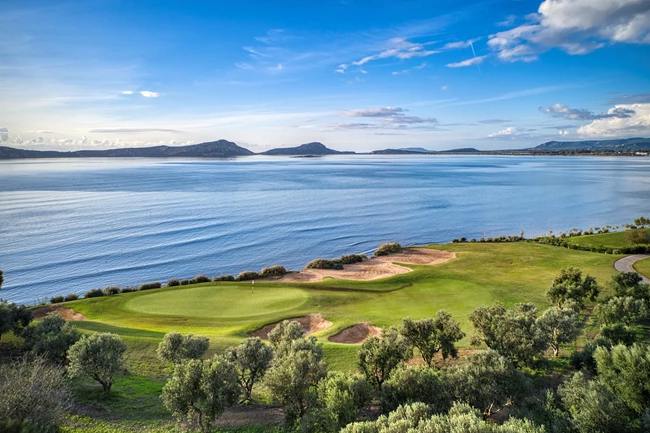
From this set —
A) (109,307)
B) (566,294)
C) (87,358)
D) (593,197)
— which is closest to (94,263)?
(109,307)

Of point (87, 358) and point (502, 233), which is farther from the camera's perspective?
point (502, 233)

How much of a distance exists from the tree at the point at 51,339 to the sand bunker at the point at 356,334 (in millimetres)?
18867

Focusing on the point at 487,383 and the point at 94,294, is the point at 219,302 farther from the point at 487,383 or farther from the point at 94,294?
the point at 487,383

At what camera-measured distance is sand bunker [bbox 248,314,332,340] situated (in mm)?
31656

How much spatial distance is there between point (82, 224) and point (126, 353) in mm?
71172

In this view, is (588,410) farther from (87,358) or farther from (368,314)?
(87,358)

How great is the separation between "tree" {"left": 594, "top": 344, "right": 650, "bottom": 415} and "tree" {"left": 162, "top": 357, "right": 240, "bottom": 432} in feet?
58.5

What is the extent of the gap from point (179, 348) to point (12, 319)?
605 inches

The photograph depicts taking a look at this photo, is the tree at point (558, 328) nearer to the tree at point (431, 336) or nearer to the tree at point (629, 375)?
the tree at point (629, 375)

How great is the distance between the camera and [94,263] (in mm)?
59219

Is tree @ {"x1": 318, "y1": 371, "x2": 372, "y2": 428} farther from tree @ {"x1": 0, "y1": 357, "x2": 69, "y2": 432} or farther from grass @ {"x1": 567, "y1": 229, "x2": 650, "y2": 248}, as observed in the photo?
grass @ {"x1": 567, "y1": 229, "x2": 650, "y2": 248}

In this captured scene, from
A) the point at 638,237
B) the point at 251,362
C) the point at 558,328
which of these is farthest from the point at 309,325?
the point at 638,237

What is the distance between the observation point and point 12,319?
27.1 metres

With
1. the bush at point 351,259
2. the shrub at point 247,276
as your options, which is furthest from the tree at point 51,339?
the bush at point 351,259
